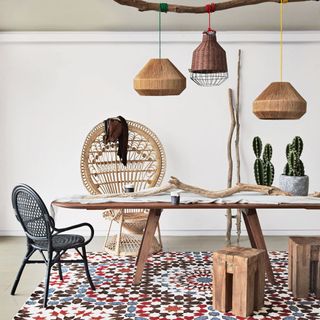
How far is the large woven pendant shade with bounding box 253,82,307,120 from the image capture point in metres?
3.73

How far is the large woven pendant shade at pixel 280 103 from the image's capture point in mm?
3732

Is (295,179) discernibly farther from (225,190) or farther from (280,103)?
(280,103)

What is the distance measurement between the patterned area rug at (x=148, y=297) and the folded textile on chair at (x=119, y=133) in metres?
1.34

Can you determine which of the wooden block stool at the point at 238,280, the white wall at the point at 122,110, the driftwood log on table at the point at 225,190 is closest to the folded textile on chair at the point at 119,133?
the white wall at the point at 122,110

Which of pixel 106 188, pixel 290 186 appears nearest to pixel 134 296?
pixel 290 186

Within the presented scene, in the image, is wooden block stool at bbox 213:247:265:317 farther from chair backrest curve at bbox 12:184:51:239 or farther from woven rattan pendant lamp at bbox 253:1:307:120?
chair backrest curve at bbox 12:184:51:239

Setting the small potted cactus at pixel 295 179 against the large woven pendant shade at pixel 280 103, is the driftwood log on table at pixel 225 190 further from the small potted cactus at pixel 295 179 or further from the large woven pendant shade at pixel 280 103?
the large woven pendant shade at pixel 280 103

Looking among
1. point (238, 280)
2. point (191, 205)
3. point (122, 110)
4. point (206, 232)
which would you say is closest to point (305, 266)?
point (238, 280)

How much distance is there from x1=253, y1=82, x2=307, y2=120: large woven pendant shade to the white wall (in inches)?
92.3

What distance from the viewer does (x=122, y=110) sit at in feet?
20.3

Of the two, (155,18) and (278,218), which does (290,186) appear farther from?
(155,18)

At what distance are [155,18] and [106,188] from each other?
75.8 inches

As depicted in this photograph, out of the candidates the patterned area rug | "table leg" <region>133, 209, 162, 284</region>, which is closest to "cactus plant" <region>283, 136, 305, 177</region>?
the patterned area rug

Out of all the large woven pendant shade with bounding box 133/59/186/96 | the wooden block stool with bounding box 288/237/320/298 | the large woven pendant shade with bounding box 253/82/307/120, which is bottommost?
the wooden block stool with bounding box 288/237/320/298
